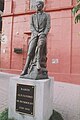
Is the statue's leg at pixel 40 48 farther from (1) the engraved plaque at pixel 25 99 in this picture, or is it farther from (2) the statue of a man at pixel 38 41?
(1) the engraved plaque at pixel 25 99

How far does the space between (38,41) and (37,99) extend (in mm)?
1497

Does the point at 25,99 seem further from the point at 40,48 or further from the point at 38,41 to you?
the point at 38,41

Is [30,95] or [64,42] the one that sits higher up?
[64,42]

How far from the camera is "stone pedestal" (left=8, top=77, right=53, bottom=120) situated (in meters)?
4.49

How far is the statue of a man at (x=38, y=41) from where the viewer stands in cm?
494

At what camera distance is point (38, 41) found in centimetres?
500

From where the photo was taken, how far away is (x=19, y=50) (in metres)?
14.2

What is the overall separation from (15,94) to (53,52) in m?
8.46

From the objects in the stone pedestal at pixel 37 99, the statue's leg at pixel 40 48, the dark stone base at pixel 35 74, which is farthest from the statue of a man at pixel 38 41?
the stone pedestal at pixel 37 99

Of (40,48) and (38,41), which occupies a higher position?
(38,41)

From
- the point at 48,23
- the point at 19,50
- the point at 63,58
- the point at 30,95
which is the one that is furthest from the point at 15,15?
the point at 30,95

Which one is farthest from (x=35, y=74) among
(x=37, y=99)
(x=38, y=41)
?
(x=38, y=41)

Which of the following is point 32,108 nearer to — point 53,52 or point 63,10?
point 53,52

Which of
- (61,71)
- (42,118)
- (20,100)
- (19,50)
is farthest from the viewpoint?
(19,50)
